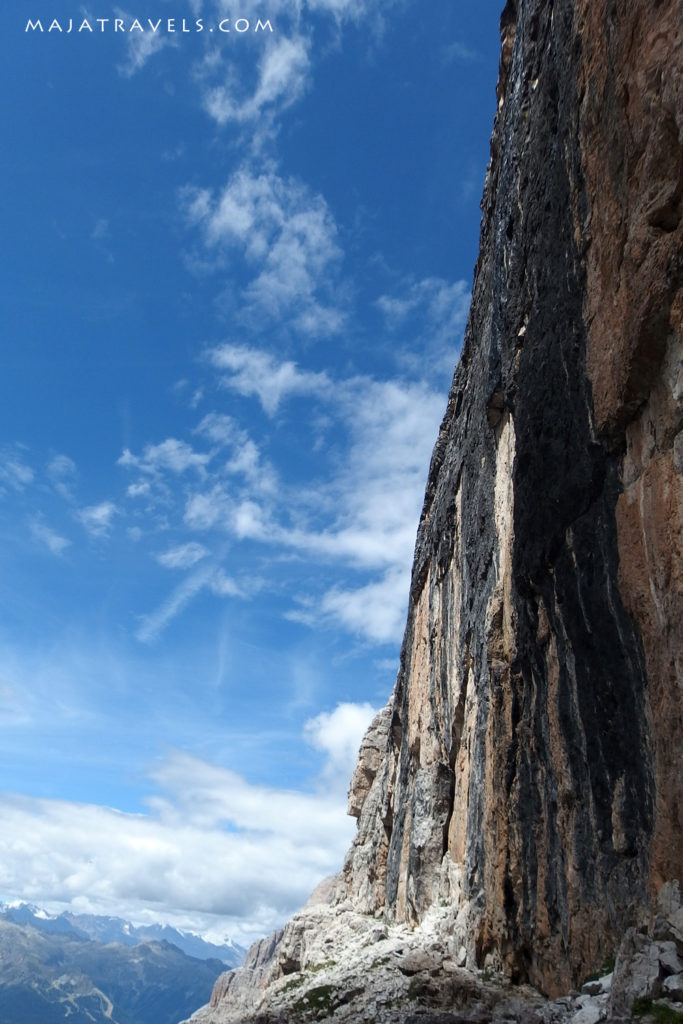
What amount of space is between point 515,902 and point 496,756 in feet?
11.7

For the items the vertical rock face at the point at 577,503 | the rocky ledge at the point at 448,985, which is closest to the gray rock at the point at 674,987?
the rocky ledge at the point at 448,985

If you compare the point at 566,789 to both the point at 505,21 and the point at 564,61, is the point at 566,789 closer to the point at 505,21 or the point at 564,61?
the point at 564,61

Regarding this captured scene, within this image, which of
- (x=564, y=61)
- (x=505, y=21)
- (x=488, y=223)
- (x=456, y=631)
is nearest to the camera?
(x=564, y=61)

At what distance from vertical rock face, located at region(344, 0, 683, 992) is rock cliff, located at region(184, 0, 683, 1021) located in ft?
0.20

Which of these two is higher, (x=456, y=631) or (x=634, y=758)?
(x=456, y=631)

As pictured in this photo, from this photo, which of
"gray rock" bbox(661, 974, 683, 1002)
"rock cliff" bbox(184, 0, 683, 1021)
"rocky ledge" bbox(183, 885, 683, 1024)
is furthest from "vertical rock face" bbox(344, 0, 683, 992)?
"gray rock" bbox(661, 974, 683, 1002)

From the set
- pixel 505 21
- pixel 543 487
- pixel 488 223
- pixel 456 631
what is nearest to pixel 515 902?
pixel 543 487

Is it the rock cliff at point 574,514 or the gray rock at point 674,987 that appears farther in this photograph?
the rock cliff at point 574,514

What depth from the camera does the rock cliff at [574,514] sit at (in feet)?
42.6

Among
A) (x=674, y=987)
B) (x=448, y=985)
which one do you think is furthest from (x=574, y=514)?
(x=448, y=985)

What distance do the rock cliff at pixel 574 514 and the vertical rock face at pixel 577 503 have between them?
0.20 ft

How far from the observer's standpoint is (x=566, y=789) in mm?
16047

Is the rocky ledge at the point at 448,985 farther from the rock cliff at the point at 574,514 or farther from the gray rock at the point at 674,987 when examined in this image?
the rock cliff at the point at 574,514

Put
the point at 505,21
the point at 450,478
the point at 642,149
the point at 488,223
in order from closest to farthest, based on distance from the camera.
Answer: the point at 642,149, the point at 505,21, the point at 488,223, the point at 450,478
